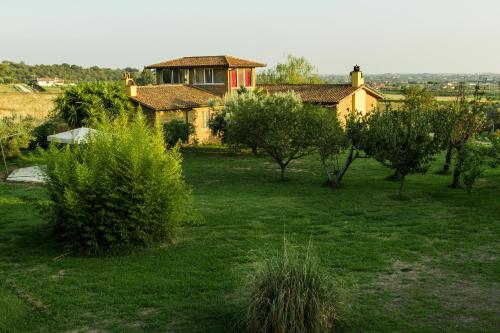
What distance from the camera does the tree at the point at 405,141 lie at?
736 inches

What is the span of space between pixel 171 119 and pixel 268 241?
72.0 ft

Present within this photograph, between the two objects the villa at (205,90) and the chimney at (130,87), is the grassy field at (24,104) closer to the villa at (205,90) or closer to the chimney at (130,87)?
the chimney at (130,87)

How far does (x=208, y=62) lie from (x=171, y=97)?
19.3ft

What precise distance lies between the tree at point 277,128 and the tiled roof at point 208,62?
49.4ft

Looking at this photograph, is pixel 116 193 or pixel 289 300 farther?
pixel 116 193

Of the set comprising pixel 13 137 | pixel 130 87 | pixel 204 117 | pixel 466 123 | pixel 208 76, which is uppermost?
pixel 208 76

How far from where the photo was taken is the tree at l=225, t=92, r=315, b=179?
2184 centimetres

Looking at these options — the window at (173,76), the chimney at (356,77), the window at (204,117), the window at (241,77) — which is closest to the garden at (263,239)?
the window at (204,117)

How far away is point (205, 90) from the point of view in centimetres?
3975

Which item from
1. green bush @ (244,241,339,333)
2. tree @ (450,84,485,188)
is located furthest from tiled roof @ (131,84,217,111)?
green bush @ (244,241,339,333)

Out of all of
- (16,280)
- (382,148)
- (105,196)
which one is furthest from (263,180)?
(16,280)

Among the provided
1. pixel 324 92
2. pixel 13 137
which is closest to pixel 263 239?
pixel 13 137

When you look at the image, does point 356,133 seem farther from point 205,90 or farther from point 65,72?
point 65,72

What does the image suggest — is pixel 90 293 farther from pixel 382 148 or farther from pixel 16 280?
pixel 382 148
